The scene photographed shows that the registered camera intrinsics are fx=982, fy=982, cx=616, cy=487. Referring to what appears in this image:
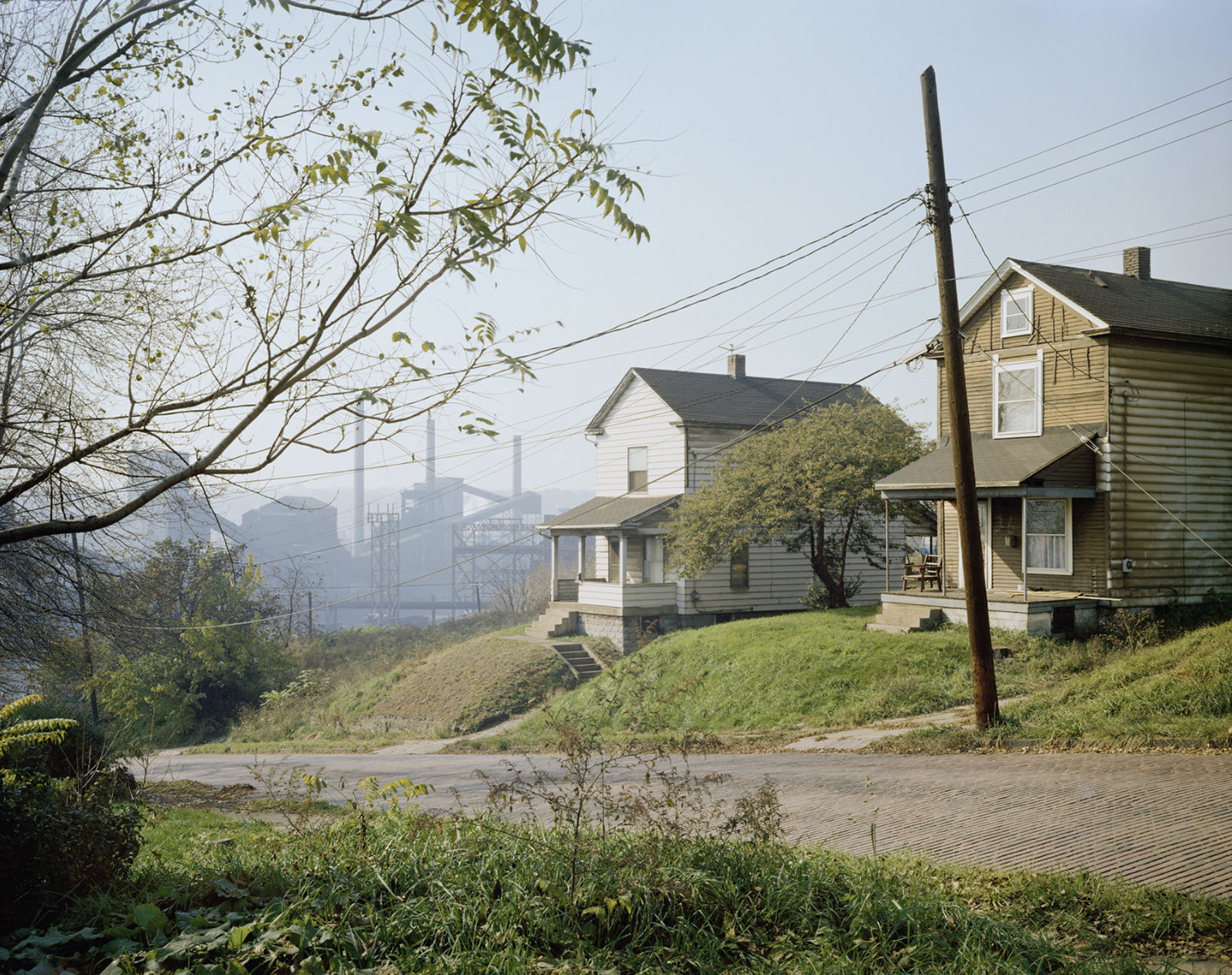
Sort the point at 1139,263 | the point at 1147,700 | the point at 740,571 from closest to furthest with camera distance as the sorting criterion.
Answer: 1. the point at 1147,700
2. the point at 1139,263
3. the point at 740,571

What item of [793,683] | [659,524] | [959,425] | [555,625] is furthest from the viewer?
[555,625]

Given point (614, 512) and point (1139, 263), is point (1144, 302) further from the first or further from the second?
point (614, 512)

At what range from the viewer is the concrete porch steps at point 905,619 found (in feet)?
76.8

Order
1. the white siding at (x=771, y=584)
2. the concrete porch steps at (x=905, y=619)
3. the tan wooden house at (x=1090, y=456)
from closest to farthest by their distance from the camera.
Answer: the tan wooden house at (x=1090, y=456) < the concrete porch steps at (x=905, y=619) < the white siding at (x=771, y=584)

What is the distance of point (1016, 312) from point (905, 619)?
8156mm

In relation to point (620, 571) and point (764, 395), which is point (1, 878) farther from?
point (764, 395)

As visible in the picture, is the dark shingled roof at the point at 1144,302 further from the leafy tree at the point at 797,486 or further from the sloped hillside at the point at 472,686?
the sloped hillside at the point at 472,686

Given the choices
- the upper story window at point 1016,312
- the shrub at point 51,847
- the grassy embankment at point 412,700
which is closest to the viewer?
the shrub at point 51,847

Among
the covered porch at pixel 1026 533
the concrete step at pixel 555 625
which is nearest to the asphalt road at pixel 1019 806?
the covered porch at pixel 1026 533

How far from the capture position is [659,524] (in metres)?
31.9

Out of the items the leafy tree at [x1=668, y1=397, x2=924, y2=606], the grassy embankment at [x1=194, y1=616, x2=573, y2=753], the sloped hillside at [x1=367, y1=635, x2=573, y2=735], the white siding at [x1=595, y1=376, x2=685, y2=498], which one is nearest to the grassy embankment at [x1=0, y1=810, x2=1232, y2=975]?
the grassy embankment at [x1=194, y1=616, x2=573, y2=753]

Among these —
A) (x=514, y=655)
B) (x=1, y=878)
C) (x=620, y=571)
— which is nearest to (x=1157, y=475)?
(x=620, y=571)

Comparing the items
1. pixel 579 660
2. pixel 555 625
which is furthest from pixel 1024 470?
pixel 555 625

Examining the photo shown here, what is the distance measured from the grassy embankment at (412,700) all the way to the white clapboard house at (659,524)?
9.08 feet
